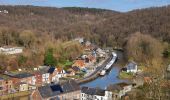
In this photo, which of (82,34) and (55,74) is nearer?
(55,74)

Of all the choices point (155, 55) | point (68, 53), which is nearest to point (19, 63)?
point (68, 53)

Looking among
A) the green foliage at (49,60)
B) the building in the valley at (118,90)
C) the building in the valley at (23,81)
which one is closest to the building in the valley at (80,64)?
the green foliage at (49,60)

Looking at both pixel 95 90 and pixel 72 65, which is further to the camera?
pixel 72 65

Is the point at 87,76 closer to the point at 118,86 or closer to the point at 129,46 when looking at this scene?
the point at 118,86

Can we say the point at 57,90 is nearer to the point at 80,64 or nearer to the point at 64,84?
the point at 64,84

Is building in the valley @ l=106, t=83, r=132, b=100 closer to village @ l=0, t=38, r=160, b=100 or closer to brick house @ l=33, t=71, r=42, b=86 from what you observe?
village @ l=0, t=38, r=160, b=100

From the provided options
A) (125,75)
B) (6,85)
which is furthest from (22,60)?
(125,75)

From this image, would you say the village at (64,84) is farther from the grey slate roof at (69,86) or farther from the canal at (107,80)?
the canal at (107,80)
